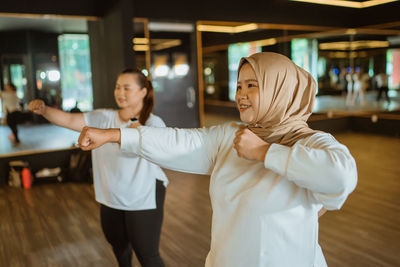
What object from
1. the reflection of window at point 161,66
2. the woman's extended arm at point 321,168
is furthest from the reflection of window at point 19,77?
the woman's extended arm at point 321,168

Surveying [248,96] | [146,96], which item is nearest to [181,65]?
[146,96]

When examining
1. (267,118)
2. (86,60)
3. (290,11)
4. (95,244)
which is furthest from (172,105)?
(267,118)

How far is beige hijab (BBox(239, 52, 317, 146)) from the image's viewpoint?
1.25 m

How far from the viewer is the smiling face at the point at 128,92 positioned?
2.33 meters

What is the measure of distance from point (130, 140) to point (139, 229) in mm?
1195

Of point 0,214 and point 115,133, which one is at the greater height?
point 115,133

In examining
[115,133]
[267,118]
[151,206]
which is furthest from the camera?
[151,206]

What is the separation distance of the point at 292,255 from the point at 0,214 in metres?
4.44

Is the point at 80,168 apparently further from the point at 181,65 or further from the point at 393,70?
the point at 393,70

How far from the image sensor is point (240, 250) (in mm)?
1261

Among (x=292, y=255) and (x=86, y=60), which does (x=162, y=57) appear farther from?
(x=292, y=255)

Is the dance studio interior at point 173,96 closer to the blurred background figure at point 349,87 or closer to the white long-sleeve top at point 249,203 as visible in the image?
the blurred background figure at point 349,87

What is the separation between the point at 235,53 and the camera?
38.9 ft

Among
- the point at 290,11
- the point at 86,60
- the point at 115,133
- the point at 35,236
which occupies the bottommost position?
the point at 35,236
